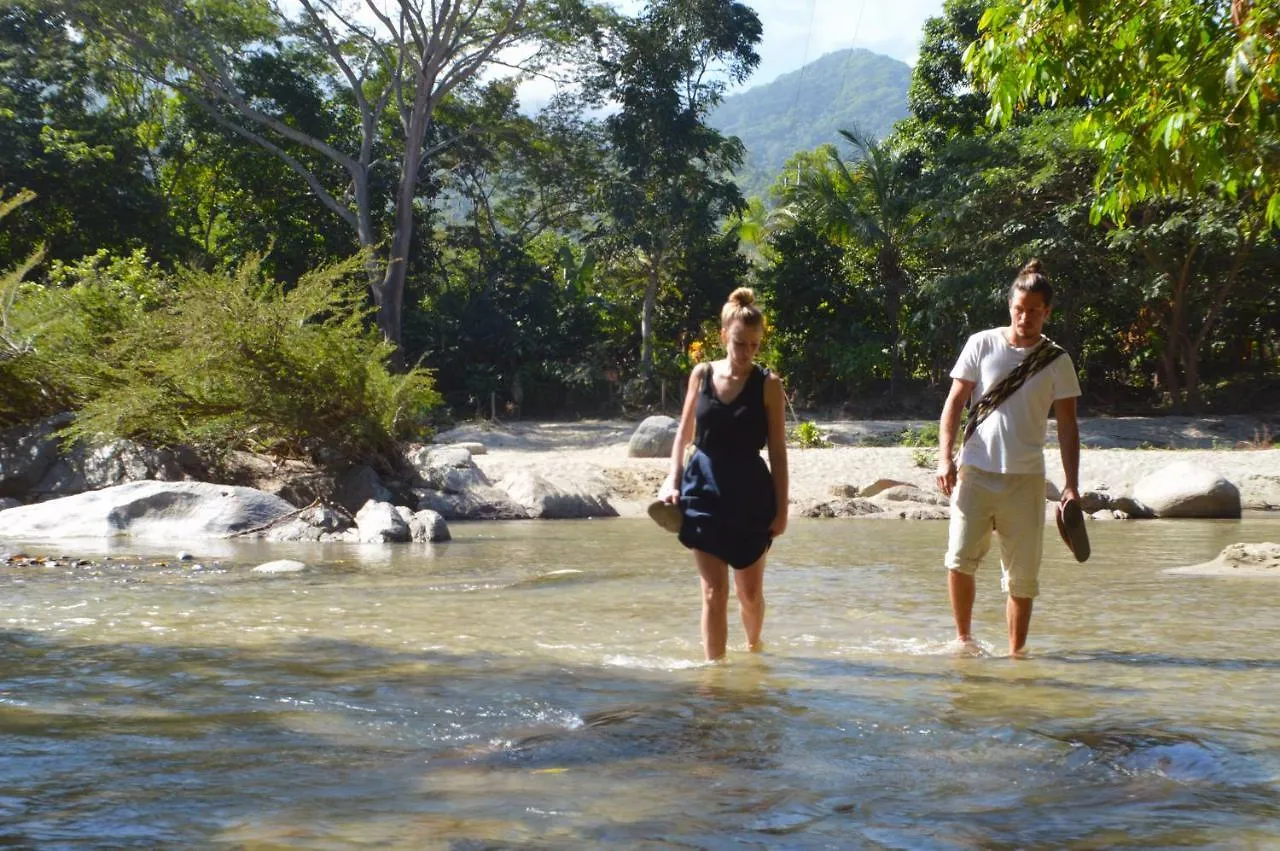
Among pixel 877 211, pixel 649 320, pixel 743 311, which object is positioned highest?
pixel 877 211

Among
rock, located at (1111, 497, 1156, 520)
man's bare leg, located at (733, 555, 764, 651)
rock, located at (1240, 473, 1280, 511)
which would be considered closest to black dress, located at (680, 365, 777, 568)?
man's bare leg, located at (733, 555, 764, 651)

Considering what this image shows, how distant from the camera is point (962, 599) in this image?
6.02 metres

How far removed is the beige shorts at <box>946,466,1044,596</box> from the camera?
227 inches

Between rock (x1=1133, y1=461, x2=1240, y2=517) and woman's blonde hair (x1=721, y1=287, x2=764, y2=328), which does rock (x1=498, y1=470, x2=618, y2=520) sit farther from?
woman's blonde hair (x1=721, y1=287, x2=764, y2=328)

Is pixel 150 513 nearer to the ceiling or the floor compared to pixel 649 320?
nearer to the floor

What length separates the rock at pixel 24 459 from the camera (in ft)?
48.8

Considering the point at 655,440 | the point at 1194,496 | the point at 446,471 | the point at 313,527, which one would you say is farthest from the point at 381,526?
the point at 1194,496

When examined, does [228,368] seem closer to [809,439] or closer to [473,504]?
[473,504]

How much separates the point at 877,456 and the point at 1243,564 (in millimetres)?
10826

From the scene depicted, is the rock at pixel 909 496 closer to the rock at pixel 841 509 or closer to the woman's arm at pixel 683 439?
the rock at pixel 841 509

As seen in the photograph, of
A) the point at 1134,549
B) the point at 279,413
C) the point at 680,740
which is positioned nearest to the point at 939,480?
the point at 680,740

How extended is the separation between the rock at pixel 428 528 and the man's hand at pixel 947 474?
766 cm

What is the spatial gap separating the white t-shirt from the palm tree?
2421cm

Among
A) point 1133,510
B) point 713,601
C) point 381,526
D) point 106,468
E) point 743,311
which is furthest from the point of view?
point 1133,510
